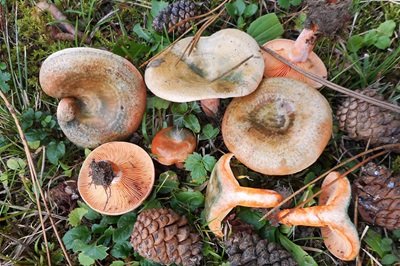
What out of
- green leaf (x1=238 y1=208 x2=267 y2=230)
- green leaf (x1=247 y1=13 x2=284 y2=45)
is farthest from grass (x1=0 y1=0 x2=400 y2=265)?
green leaf (x1=247 y1=13 x2=284 y2=45)

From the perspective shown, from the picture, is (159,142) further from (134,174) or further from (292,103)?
(292,103)

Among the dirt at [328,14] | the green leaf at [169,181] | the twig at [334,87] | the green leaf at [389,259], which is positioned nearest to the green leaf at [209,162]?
the green leaf at [169,181]

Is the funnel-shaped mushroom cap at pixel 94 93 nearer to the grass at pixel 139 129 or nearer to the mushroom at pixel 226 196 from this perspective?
Result: the grass at pixel 139 129

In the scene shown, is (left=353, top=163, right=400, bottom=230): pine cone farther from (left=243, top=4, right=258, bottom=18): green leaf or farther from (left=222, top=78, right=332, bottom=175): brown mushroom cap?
(left=243, top=4, right=258, bottom=18): green leaf

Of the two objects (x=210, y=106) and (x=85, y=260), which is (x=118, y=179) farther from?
(x=210, y=106)

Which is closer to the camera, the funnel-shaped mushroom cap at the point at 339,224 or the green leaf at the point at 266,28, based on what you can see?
the funnel-shaped mushroom cap at the point at 339,224

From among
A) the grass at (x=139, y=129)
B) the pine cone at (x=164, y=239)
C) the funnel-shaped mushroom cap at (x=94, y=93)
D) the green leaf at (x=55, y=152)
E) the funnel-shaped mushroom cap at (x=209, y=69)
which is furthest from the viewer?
the green leaf at (x=55, y=152)

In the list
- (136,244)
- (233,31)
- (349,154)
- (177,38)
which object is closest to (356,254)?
(349,154)
